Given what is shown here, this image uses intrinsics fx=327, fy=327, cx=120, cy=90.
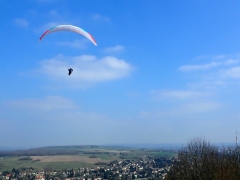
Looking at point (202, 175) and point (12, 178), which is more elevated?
point (202, 175)

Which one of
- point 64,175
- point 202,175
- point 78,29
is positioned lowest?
point 64,175

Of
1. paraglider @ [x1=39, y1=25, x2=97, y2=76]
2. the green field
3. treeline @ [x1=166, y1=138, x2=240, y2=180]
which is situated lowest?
the green field

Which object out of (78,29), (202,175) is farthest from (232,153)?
(78,29)

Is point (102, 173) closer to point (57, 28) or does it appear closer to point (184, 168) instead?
point (184, 168)

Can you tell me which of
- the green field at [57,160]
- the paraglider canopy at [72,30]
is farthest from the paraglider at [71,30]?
the green field at [57,160]

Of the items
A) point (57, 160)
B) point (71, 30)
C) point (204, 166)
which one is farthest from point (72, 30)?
point (57, 160)

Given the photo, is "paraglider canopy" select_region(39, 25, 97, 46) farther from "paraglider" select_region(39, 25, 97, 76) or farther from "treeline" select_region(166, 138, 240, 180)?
"treeline" select_region(166, 138, 240, 180)

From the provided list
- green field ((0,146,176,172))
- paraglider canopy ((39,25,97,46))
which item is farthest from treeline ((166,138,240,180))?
green field ((0,146,176,172))

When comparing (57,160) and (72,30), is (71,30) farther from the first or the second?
(57,160)
